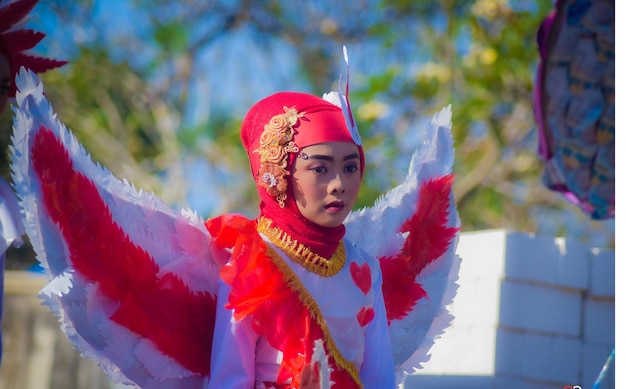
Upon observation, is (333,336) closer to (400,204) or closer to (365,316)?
(365,316)

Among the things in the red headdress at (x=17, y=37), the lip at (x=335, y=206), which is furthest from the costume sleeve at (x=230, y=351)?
the red headdress at (x=17, y=37)

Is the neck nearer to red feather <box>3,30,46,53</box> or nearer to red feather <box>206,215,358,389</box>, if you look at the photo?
red feather <box>206,215,358,389</box>

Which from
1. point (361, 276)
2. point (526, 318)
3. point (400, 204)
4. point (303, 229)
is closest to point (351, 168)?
point (303, 229)

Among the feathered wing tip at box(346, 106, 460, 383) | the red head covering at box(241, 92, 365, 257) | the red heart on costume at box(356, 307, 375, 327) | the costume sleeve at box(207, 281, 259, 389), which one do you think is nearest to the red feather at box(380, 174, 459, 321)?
the feathered wing tip at box(346, 106, 460, 383)

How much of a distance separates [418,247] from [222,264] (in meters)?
0.73

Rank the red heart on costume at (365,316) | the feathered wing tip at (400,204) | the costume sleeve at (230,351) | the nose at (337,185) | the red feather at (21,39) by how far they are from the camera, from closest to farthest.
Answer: the costume sleeve at (230,351) < the nose at (337,185) < the red heart on costume at (365,316) < the red feather at (21,39) < the feathered wing tip at (400,204)

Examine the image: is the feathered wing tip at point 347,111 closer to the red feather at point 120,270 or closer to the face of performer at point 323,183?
the face of performer at point 323,183

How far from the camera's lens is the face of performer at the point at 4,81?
9.48 feet

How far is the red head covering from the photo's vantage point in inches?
102

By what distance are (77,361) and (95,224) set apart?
4036 mm

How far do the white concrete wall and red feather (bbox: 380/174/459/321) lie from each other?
0.98 m

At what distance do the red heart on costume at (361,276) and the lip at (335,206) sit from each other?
0.78ft

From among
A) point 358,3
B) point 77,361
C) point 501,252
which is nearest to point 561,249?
point 501,252

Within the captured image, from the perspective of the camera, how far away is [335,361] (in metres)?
2.63
